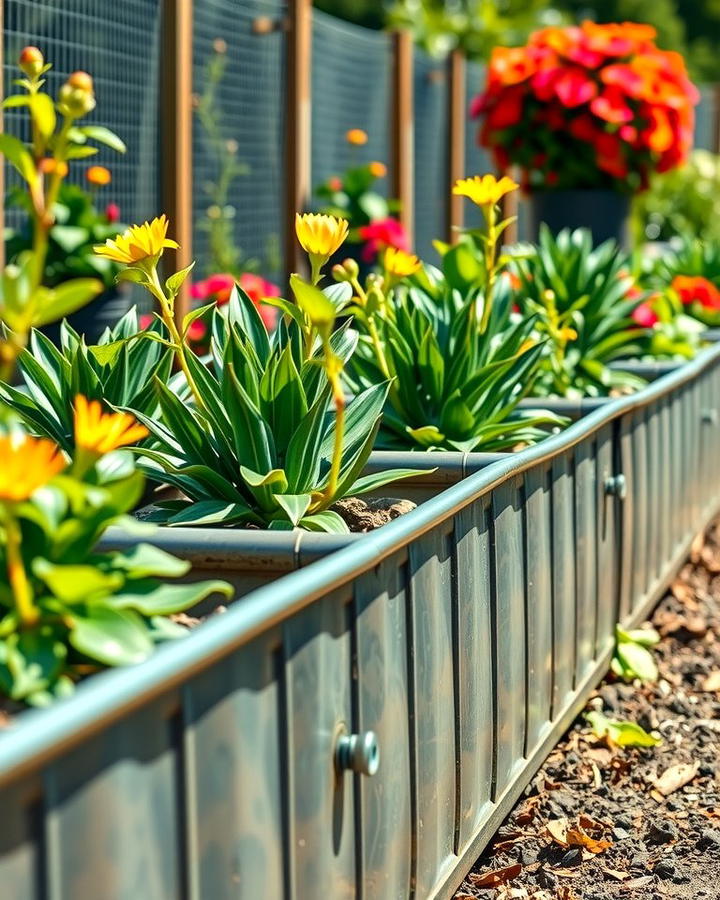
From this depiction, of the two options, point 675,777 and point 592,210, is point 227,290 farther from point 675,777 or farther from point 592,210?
point 592,210

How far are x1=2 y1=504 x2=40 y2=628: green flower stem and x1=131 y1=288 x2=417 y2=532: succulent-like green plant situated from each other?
2.95ft

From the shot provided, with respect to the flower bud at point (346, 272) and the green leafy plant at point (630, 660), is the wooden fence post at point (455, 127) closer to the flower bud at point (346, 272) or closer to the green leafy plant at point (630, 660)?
the green leafy plant at point (630, 660)

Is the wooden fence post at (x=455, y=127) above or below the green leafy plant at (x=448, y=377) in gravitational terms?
above

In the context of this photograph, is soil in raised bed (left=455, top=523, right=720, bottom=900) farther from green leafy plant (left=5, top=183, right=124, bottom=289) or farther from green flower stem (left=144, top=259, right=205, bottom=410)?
green leafy plant (left=5, top=183, right=124, bottom=289)

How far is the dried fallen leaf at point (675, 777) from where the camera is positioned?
3.67 metres

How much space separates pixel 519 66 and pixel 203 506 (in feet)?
17.6

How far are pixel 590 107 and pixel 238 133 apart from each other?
1.81m

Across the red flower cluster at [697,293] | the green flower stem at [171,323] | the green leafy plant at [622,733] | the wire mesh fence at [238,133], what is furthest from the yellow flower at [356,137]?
the green flower stem at [171,323]

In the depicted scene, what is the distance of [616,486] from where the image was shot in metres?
4.22

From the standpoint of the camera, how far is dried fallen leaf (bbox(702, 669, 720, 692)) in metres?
4.52

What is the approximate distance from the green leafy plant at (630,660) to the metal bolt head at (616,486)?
0.39m

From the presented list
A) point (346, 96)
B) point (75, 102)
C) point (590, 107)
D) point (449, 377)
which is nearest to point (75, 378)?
point (449, 377)

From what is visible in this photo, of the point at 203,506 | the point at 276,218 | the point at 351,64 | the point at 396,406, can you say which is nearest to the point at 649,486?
the point at 396,406

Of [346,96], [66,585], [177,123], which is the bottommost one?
[66,585]
